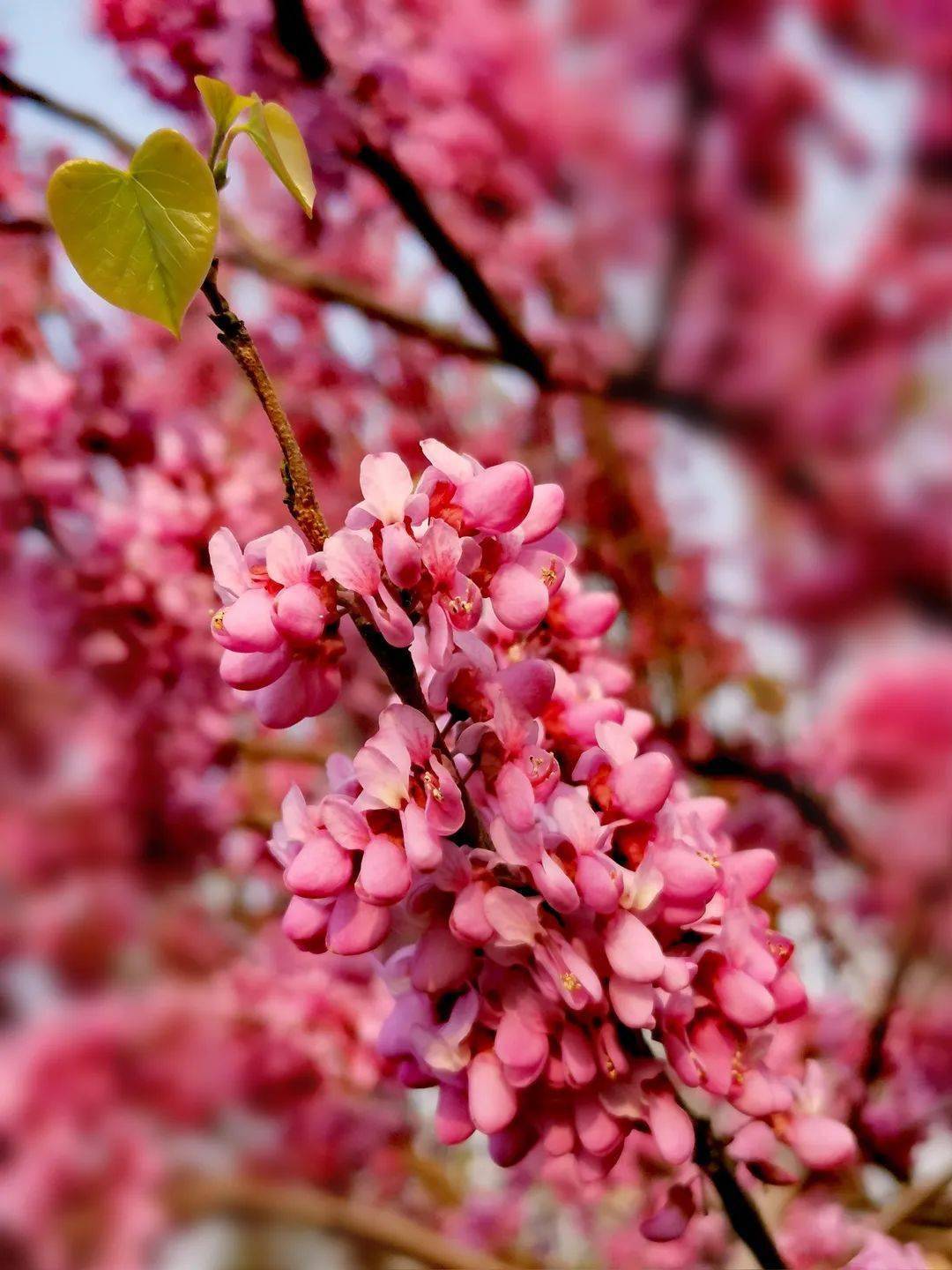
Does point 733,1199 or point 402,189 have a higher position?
point 402,189

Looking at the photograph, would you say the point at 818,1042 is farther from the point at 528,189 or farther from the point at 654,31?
the point at 654,31

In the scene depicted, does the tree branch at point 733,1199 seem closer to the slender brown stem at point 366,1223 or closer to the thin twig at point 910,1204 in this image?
the thin twig at point 910,1204

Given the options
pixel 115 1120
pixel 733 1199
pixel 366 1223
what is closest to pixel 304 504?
pixel 733 1199

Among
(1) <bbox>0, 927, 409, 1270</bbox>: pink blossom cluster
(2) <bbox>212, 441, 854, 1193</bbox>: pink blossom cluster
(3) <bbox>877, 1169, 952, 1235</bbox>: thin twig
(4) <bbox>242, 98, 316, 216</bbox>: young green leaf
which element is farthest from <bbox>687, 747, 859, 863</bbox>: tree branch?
(1) <bbox>0, 927, 409, 1270</bbox>: pink blossom cluster

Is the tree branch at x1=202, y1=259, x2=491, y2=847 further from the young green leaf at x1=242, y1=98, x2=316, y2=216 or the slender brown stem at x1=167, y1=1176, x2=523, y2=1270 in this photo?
the slender brown stem at x1=167, y1=1176, x2=523, y2=1270

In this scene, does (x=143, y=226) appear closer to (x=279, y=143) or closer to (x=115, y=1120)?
(x=279, y=143)

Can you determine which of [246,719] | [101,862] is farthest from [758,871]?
[101,862]
